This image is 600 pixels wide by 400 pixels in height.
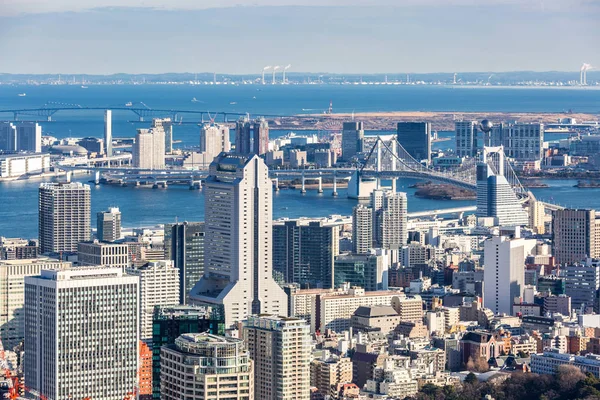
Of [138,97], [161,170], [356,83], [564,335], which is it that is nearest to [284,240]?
[564,335]

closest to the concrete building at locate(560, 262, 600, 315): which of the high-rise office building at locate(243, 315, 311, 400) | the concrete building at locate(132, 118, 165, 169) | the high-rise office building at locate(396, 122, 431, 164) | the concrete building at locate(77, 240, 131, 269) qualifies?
the concrete building at locate(77, 240, 131, 269)

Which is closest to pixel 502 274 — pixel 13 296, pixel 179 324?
pixel 13 296

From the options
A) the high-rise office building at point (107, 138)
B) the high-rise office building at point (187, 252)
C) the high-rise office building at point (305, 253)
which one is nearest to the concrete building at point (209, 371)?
the high-rise office building at point (187, 252)

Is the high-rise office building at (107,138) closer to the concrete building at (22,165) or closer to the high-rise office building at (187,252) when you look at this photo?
the concrete building at (22,165)

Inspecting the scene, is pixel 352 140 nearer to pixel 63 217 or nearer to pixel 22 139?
pixel 22 139

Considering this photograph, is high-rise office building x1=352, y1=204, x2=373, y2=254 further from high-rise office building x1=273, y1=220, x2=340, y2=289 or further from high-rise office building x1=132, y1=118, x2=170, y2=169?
high-rise office building x1=132, y1=118, x2=170, y2=169
